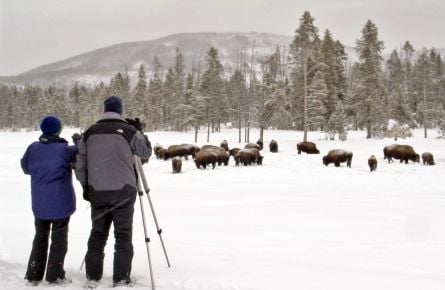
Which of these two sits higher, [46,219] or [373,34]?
[373,34]

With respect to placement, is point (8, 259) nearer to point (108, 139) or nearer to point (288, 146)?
point (108, 139)

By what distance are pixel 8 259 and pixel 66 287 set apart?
1615 millimetres

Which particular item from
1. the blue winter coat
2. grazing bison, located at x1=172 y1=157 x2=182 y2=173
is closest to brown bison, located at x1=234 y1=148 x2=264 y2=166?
grazing bison, located at x1=172 y1=157 x2=182 y2=173

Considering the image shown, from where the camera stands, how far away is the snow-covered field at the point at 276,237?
5.10m

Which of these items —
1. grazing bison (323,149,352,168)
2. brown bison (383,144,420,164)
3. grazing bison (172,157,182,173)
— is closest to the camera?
grazing bison (172,157,182,173)

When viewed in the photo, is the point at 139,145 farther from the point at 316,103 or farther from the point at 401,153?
the point at 316,103

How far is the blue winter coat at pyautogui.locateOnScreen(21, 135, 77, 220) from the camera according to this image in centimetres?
502

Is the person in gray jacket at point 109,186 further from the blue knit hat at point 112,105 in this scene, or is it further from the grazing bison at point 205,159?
the grazing bison at point 205,159

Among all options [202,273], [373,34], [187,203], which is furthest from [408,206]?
[373,34]

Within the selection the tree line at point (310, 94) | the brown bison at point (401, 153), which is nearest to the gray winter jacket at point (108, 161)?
the brown bison at point (401, 153)

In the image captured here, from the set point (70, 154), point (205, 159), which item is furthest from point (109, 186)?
point (205, 159)

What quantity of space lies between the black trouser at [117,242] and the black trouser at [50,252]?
38 centimetres

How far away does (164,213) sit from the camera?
10.6 meters

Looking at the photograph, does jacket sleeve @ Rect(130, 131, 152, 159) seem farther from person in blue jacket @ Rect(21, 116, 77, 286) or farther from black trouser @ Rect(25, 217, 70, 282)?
black trouser @ Rect(25, 217, 70, 282)
